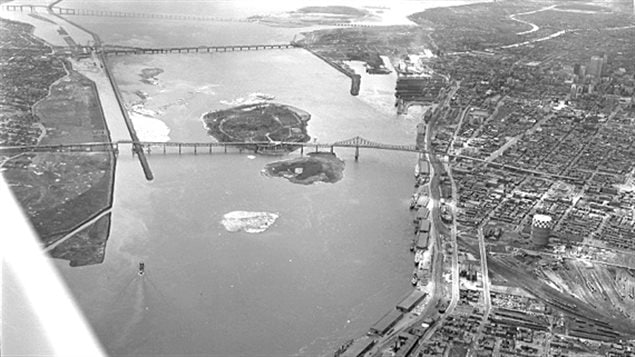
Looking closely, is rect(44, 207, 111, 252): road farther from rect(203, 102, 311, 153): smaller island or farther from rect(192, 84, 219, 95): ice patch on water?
rect(192, 84, 219, 95): ice patch on water

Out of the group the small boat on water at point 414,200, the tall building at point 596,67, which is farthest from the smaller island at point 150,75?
the tall building at point 596,67

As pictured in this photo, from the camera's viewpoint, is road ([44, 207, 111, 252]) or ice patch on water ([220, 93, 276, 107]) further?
ice patch on water ([220, 93, 276, 107])

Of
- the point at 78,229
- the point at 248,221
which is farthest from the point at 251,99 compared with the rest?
the point at 78,229

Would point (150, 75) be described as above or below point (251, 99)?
below

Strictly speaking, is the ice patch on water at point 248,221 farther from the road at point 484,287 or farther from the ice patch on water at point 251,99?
the ice patch on water at point 251,99

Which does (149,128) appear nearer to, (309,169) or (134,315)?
(309,169)

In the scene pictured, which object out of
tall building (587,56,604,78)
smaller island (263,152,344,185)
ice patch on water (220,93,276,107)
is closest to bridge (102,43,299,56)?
ice patch on water (220,93,276,107)

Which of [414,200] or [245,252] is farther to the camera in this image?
[414,200]

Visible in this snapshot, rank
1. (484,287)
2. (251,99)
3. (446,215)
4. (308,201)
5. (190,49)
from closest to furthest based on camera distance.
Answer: (484,287)
(446,215)
(308,201)
(251,99)
(190,49)
